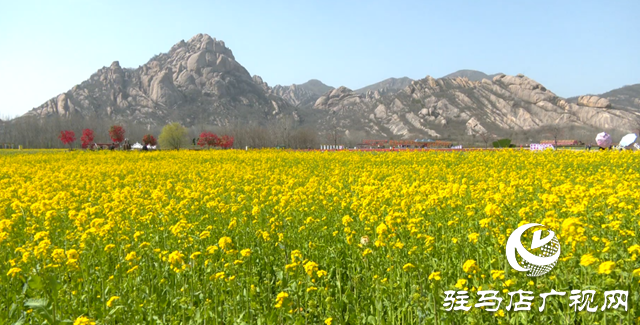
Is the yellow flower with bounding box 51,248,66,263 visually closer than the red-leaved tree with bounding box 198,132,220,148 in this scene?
Yes

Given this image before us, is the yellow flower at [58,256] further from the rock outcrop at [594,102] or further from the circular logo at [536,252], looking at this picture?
the rock outcrop at [594,102]

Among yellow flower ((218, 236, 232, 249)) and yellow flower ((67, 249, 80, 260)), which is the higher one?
yellow flower ((218, 236, 232, 249))

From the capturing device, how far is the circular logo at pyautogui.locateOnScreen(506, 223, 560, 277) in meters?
4.39

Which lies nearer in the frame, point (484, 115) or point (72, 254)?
point (72, 254)

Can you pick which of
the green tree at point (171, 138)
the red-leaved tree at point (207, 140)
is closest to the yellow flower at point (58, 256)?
the red-leaved tree at point (207, 140)

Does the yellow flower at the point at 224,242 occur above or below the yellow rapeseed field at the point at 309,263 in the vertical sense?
above

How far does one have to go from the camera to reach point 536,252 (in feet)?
15.2

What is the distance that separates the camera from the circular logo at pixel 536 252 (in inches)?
173

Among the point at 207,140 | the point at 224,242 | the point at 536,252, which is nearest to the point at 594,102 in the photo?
the point at 207,140

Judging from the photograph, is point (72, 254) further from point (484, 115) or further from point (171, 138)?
point (484, 115)

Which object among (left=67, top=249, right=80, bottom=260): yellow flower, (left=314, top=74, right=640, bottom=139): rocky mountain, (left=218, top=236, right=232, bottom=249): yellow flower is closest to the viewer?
(left=218, top=236, right=232, bottom=249): yellow flower

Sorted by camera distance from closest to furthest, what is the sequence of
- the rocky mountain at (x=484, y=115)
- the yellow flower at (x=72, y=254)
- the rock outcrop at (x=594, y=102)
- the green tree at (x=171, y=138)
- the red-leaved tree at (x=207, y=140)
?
the yellow flower at (x=72, y=254) < the red-leaved tree at (x=207, y=140) < the green tree at (x=171, y=138) < the rocky mountain at (x=484, y=115) < the rock outcrop at (x=594, y=102)

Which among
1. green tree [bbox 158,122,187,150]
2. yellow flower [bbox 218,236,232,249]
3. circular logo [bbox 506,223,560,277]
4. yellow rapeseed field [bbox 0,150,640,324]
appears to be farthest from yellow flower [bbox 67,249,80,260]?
green tree [bbox 158,122,187,150]

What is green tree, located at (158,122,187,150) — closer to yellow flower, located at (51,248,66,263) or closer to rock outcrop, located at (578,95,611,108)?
yellow flower, located at (51,248,66,263)
